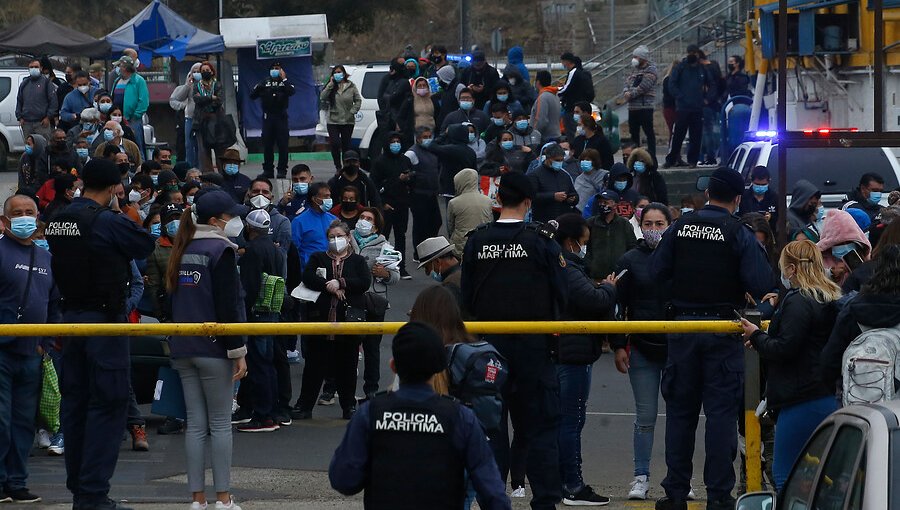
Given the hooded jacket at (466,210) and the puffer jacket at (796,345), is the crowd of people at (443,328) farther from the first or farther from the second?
the hooded jacket at (466,210)

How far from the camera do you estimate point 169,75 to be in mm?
34094

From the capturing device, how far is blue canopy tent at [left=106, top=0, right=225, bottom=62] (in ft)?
84.0

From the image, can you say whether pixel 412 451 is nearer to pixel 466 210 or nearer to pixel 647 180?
pixel 466 210

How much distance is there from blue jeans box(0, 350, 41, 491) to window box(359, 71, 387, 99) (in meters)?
20.9

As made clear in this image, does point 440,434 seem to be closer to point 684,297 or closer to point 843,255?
point 684,297

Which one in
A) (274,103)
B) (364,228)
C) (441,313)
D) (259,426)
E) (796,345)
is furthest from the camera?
(274,103)

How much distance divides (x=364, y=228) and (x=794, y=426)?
5766 millimetres

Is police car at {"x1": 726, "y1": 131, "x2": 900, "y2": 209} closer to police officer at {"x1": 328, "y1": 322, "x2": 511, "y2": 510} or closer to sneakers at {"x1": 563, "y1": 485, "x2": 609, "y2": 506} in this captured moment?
sneakers at {"x1": 563, "y1": 485, "x2": 609, "y2": 506}

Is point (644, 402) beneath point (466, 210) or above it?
beneath

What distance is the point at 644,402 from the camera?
863cm

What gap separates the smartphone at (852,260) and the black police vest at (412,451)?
427 centimetres

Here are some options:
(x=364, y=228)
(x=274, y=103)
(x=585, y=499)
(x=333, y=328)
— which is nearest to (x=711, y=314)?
(x=585, y=499)

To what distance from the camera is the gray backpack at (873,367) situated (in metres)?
6.43

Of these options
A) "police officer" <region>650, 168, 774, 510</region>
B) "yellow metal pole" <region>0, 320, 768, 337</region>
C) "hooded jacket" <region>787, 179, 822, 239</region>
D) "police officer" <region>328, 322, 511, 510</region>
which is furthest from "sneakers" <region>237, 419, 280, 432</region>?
"hooded jacket" <region>787, 179, 822, 239</region>
